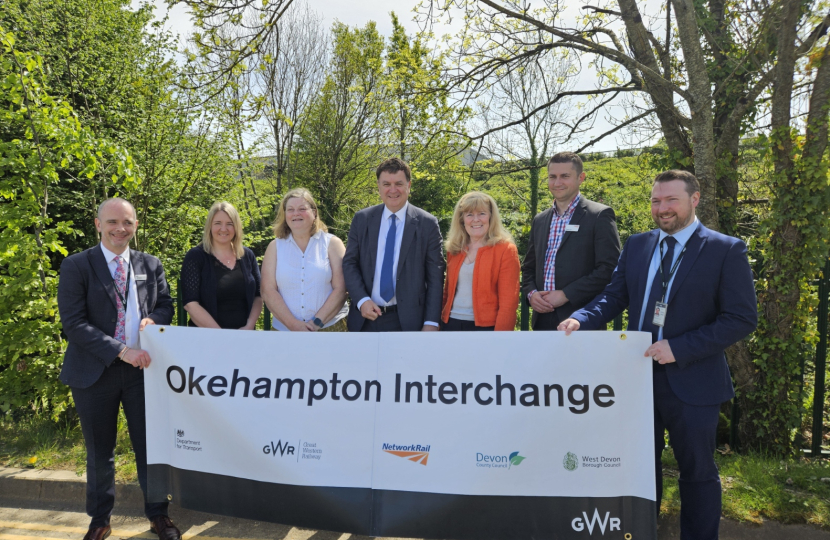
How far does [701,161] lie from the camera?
185 inches

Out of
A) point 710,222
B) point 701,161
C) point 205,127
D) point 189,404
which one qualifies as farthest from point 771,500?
point 205,127

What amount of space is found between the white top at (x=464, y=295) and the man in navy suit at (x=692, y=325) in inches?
35.3

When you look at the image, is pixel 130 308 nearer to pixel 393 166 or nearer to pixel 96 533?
pixel 96 533

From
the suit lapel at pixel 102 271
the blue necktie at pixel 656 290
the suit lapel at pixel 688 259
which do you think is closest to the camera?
the suit lapel at pixel 688 259

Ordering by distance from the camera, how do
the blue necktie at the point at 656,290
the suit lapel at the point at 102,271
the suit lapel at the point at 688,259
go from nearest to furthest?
the suit lapel at the point at 688,259
the blue necktie at the point at 656,290
the suit lapel at the point at 102,271

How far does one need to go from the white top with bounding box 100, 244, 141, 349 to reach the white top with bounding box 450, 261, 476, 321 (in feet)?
6.98

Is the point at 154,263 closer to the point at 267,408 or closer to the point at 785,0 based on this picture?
the point at 267,408

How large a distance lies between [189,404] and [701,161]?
4494 mm

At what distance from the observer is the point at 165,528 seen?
11.3 ft

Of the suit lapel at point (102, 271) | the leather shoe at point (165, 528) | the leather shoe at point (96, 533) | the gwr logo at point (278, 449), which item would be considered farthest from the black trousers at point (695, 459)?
the leather shoe at point (96, 533)

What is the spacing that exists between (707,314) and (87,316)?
12.0 ft

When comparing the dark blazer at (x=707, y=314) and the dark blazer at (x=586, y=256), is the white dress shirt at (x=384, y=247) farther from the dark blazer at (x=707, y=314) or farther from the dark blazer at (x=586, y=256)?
the dark blazer at (x=707, y=314)

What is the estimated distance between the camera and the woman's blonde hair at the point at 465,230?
381 centimetres

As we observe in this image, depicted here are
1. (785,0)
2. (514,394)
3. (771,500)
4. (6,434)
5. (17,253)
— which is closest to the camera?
(514,394)
